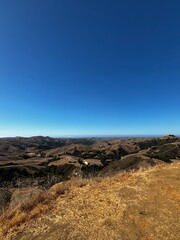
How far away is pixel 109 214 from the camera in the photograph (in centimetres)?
704

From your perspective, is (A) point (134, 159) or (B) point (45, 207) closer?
(B) point (45, 207)

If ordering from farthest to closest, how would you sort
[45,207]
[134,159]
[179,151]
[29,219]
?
[179,151]
[134,159]
[45,207]
[29,219]

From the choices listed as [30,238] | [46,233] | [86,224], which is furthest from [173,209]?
[30,238]

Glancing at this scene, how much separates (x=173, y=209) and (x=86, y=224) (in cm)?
310

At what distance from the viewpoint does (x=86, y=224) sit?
6.47 metres

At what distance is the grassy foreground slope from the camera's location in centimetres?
597

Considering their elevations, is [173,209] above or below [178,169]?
below

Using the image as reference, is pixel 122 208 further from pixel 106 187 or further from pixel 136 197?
pixel 106 187

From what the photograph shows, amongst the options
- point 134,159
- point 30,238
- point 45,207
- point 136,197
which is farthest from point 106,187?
point 134,159

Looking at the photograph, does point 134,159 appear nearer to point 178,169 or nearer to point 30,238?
point 178,169

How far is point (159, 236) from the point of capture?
576cm

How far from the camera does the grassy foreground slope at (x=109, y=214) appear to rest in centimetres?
597

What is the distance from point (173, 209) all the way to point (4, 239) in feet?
18.1

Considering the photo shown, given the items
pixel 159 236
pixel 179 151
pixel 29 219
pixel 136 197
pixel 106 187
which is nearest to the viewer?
pixel 159 236
